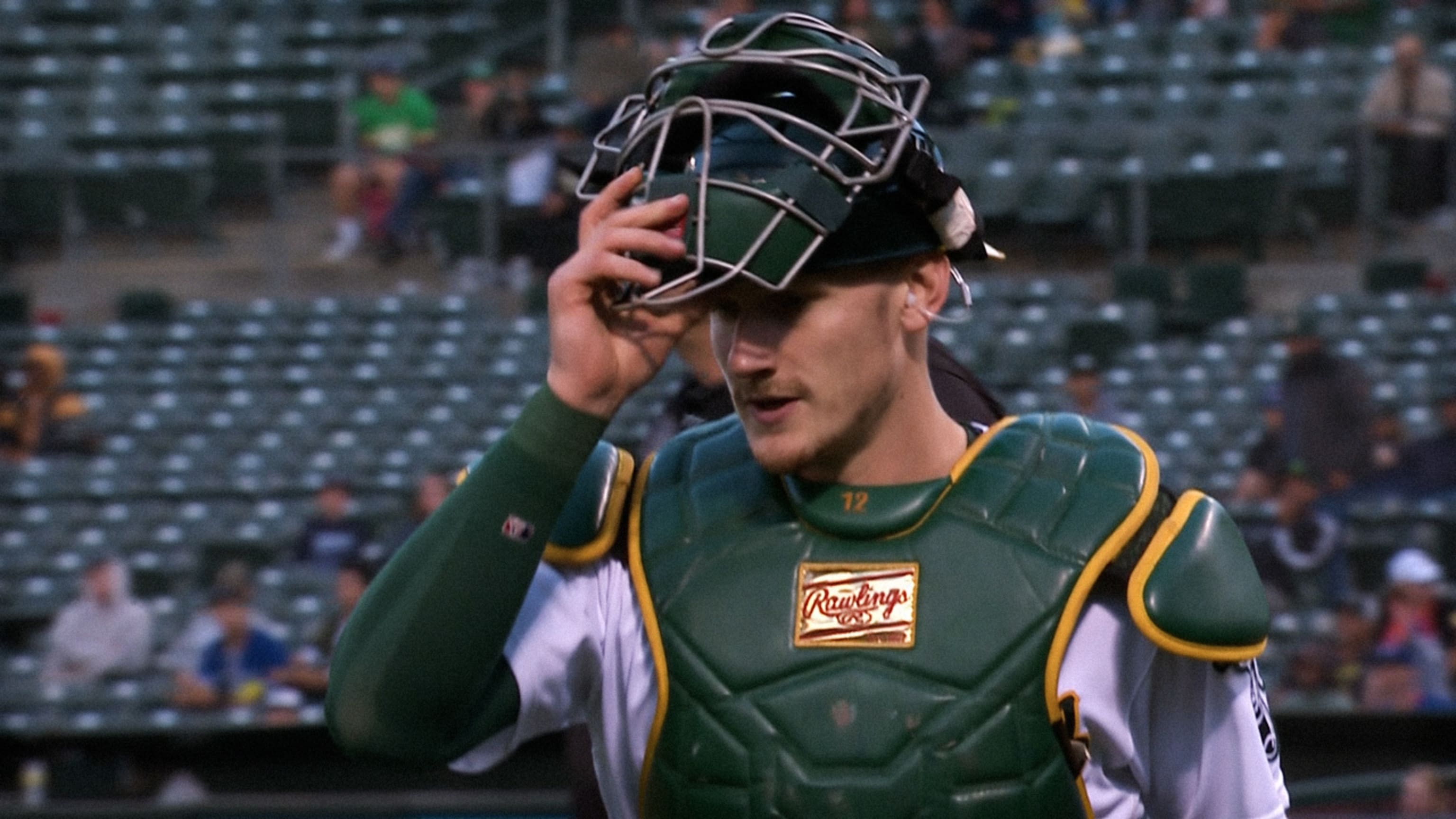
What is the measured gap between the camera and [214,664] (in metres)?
8.49

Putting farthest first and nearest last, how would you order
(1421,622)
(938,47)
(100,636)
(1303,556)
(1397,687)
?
(938,47)
(100,636)
(1303,556)
(1421,622)
(1397,687)

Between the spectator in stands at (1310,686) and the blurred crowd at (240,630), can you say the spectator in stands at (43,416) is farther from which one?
the spectator in stands at (1310,686)

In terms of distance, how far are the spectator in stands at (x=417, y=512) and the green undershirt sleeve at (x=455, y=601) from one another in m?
6.44

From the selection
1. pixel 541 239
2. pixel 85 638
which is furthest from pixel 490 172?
pixel 85 638

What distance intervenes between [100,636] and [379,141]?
12.3 feet

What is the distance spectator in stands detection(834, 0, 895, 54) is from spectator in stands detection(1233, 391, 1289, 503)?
2.86 meters

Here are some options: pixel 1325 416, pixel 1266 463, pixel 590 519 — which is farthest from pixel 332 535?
pixel 590 519

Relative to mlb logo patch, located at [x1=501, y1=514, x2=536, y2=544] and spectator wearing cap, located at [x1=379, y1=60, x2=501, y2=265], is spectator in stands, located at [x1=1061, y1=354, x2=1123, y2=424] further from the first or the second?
mlb logo patch, located at [x1=501, y1=514, x2=536, y2=544]

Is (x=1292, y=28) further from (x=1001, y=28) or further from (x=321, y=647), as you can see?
(x=321, y=647)

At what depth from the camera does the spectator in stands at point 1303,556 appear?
26.4 feet

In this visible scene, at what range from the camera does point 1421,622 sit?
7.59m

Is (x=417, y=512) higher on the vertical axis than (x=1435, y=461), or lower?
lower

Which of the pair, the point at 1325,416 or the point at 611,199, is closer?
the point at 611,199

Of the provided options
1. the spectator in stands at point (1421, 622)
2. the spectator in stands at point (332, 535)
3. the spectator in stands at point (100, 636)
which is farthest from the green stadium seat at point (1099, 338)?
the spectator in stands at point (100, 636)
